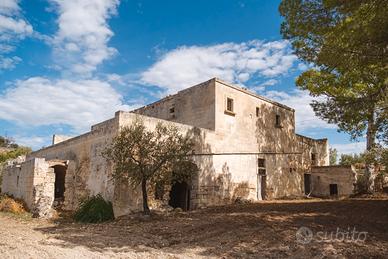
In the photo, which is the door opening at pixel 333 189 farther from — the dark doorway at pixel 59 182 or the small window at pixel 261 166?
the dark doorway at pixel 59 182

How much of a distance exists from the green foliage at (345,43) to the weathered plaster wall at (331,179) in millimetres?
8920

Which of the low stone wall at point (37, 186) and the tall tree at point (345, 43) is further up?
the tall tree at point (345, 43)

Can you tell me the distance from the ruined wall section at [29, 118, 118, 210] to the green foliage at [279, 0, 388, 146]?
7.89m

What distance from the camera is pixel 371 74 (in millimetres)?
13141

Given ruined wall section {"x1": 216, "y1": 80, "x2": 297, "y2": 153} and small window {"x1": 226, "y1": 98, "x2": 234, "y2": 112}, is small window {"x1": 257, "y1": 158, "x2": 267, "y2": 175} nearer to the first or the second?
ruined wall section {"x1": 216, "y1": 80, "x2": 297, "y2": 153}

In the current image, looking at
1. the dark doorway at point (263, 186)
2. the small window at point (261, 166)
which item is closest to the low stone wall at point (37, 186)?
the small window at point (261, 166)

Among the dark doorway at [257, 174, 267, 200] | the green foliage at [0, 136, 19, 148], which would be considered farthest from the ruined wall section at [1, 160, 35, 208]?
the green foliage at [0, 136, 19, 148]

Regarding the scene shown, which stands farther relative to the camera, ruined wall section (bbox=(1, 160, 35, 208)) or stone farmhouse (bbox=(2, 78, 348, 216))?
ruined wall section (bbox=(1, 160, 35, 208))

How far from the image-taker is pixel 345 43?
32.9ft

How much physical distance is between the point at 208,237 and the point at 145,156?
4.36 m

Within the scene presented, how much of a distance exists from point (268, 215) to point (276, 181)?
8995 mm

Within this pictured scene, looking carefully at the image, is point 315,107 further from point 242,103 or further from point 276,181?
point 276,181

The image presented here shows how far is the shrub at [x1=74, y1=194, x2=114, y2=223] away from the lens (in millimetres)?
11984

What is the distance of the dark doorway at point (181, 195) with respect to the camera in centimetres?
1641
